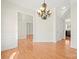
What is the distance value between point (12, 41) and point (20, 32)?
6.32 m

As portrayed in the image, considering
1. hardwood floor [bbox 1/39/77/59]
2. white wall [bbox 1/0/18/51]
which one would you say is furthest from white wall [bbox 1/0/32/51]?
hardwood floor [bbox 1/39/77/59]

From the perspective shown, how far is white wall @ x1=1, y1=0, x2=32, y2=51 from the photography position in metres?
5.68

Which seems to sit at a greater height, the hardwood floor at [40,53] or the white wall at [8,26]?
the white wall at [8,26]

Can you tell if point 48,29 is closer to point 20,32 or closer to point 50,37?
point 50,37

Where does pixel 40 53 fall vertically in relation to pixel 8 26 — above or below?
below

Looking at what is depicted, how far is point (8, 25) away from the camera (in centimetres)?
607

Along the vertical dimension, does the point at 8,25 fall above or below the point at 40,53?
above

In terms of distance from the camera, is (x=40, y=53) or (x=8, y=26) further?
(x=8, y=26)

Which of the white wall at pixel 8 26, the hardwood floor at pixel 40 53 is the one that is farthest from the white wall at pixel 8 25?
the hardwood floor at pixel 40 53

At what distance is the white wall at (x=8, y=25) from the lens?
18.6ft

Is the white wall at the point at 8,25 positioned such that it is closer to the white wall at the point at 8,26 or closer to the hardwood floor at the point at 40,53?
the white wall at the point at 8,26

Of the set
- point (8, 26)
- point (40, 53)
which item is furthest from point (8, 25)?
point (40, 53)

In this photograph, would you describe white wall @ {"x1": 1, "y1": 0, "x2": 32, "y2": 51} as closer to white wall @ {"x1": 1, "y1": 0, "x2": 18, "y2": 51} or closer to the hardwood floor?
white wall @ {"x1": 1, "y1": 0, "x2": 18, "y2": 51}

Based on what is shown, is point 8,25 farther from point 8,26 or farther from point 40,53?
point 40,53
